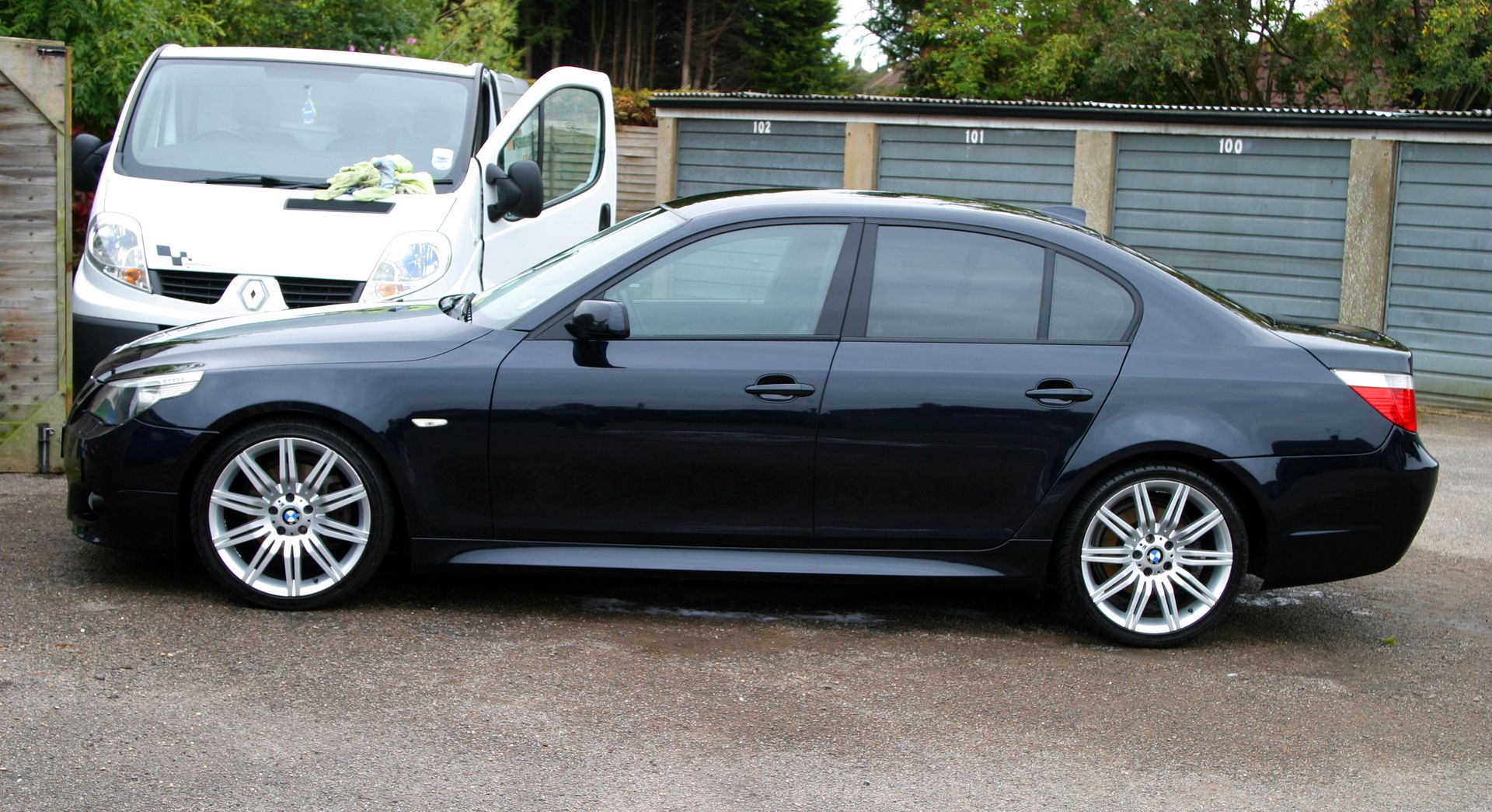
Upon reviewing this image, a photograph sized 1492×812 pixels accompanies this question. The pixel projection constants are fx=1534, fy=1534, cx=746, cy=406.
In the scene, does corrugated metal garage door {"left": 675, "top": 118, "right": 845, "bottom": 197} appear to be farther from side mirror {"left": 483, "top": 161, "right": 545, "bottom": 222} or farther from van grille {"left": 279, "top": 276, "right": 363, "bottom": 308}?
van grille {"left": 279, "top": 276, "right": 363, "bottom": 308}

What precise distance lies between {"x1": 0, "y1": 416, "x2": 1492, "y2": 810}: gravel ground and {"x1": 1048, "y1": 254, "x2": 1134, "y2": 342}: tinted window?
3.71 feet

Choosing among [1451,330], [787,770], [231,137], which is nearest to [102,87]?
[231,137]

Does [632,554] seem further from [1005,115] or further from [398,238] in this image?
[1005,115]

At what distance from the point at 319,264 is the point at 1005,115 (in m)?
10.2

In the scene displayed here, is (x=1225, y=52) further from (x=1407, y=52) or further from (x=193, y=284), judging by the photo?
(x=193, y=284)

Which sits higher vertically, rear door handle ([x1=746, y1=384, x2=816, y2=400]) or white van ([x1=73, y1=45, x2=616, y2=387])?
white van ([x1=73, y1=45, x2=616, y2=387])

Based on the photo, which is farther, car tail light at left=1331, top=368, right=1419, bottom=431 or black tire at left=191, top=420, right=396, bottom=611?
car tail light at left=1331, top=368, right=1419, bottom=431

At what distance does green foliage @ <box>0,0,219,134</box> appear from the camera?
12.6 m

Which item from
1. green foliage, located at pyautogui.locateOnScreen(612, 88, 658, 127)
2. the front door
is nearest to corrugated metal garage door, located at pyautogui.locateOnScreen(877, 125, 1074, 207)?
green foliage, located at pyautogui.locateOnScreen(612, 88, 658, 127)

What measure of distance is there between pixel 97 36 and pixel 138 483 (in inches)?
346

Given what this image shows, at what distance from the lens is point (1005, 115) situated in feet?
53.2

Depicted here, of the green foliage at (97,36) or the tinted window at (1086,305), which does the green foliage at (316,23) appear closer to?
the green foliage at (97,36)

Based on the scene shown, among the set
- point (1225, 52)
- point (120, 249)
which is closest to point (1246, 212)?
point (1225, 52)

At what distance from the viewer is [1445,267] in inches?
538
